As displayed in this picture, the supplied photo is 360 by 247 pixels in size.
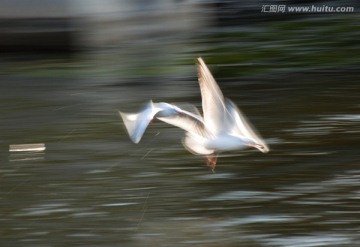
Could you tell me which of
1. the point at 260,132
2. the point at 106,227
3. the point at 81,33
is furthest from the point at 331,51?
the point at 106,227

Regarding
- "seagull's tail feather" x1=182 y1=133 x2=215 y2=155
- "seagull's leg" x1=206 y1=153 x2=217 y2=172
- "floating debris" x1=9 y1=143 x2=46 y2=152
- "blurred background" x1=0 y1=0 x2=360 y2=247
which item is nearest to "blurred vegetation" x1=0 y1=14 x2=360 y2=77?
"blurred background" x1=0 y1=0 x2=360 y2=247

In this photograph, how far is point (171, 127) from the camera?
21.0ft

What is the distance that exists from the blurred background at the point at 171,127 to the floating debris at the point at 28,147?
0.17 ft

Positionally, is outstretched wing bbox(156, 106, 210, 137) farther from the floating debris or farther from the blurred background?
the floating debris

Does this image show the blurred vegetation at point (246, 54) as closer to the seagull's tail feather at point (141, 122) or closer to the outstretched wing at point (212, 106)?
the outstretched wing at point (212, 106)

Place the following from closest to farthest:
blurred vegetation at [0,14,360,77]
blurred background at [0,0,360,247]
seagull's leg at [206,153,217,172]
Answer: blurred background at [0,0,360,247], seagull's leg at [206,153,217,172], blurred vegetation at [0,14,360,77]

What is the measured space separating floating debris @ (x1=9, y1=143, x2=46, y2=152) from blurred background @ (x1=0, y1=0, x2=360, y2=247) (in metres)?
0.05

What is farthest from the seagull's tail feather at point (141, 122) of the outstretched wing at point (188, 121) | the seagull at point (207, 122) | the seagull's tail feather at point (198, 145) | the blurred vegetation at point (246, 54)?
the blurred vegetation at point (246, 54)

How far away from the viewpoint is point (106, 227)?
445 cm

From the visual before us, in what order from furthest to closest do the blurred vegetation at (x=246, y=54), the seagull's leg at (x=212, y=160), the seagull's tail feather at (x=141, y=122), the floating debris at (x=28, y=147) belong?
the blurred vegetation at (x=246, y=54), the floating debris at (x=28, y=147), the seagull's leg at (x=212, y=160), the seagull's tail feather at (x=141, y=122)

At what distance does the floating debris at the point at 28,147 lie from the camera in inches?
233

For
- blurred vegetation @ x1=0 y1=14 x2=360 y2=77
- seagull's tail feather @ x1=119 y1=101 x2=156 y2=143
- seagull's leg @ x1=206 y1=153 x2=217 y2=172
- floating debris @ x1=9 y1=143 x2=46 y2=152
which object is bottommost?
seagull's tail feather @ x1=119 y1=101 x2=156 y2=143

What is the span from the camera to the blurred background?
4480mm

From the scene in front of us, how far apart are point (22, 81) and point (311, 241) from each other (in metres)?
4.28
